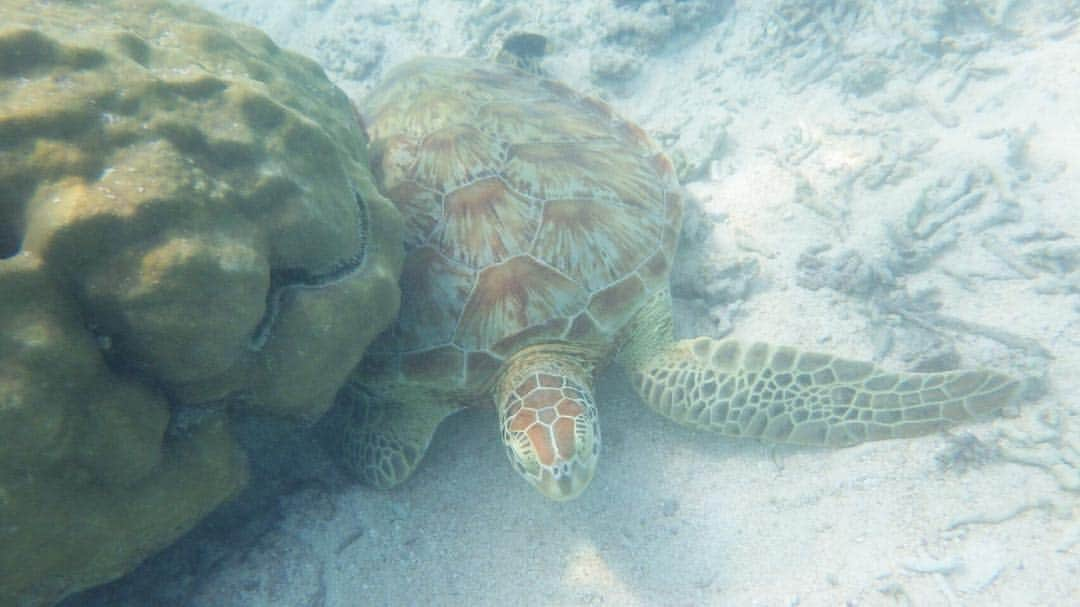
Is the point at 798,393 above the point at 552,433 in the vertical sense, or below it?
above

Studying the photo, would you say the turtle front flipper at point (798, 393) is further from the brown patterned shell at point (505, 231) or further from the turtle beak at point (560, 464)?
the turtle beak at point (560, 464)

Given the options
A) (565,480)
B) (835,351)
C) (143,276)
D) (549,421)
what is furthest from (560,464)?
(835,351)

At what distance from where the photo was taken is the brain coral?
1577mm

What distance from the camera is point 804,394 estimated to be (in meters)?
2.96

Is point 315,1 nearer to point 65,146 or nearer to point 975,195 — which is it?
point 65,146

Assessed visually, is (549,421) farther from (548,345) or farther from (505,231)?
(505,231)

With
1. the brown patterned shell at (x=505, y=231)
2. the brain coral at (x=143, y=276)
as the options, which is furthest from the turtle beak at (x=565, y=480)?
the brain coral at (x=143, y=276)

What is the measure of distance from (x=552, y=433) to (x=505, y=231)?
1.14 meters

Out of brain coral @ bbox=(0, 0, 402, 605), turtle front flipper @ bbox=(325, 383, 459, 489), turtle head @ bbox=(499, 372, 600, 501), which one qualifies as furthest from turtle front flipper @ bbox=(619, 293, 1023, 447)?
brain coral @ bbox=(0, 0, 402, 605)

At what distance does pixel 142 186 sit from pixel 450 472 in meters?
2.14

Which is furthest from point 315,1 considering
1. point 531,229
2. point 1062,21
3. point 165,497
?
point 1062,21

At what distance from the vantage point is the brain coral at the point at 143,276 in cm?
158

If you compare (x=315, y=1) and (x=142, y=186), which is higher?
(x=142, y=186)

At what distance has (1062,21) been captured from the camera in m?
4.76
